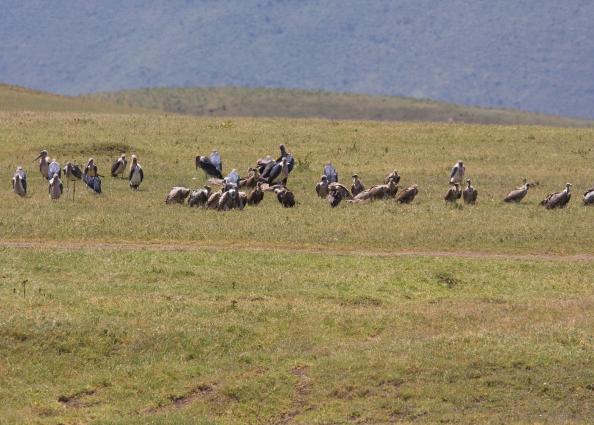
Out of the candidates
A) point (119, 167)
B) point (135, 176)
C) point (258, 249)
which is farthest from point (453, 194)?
point (119, 167)

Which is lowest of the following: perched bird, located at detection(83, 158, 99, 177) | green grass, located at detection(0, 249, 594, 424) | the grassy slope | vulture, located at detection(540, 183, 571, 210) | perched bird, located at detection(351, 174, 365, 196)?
green grass, located at detection(0, 249, 594, 424)

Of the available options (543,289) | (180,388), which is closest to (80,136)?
(543,289)

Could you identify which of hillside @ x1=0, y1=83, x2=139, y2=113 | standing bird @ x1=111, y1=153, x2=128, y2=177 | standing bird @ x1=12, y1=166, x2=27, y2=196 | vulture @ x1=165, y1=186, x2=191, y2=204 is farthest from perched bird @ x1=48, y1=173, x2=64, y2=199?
hillside @ x1=0, y1=83, x2=139, y2=113

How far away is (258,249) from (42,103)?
44.3 metres

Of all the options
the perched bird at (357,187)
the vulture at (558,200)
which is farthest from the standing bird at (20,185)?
the vulture at (558,200)

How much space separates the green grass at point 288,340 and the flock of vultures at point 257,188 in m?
7.12

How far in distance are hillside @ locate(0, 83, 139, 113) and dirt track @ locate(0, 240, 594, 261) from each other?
124 ft

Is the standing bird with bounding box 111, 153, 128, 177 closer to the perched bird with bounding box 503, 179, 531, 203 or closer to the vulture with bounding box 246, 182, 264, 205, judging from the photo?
the vulture with bounding box 246, 182, 264, 205

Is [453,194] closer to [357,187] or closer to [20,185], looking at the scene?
[357,187]

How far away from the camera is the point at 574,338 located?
21594mm

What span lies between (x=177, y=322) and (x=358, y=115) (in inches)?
4799

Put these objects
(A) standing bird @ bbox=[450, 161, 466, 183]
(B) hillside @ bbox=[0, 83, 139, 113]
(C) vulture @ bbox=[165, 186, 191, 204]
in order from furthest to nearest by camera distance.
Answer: (B) hillside @ bbox=[0, 83, 139, 113], (A) standing bird @ bbox=[450, 161, 466, 183], (C) vulture @ bbox=[165, 186, 191, 204]

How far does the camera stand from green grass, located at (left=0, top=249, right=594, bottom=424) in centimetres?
1966

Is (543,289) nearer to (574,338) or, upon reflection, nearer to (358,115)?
(574,338)
